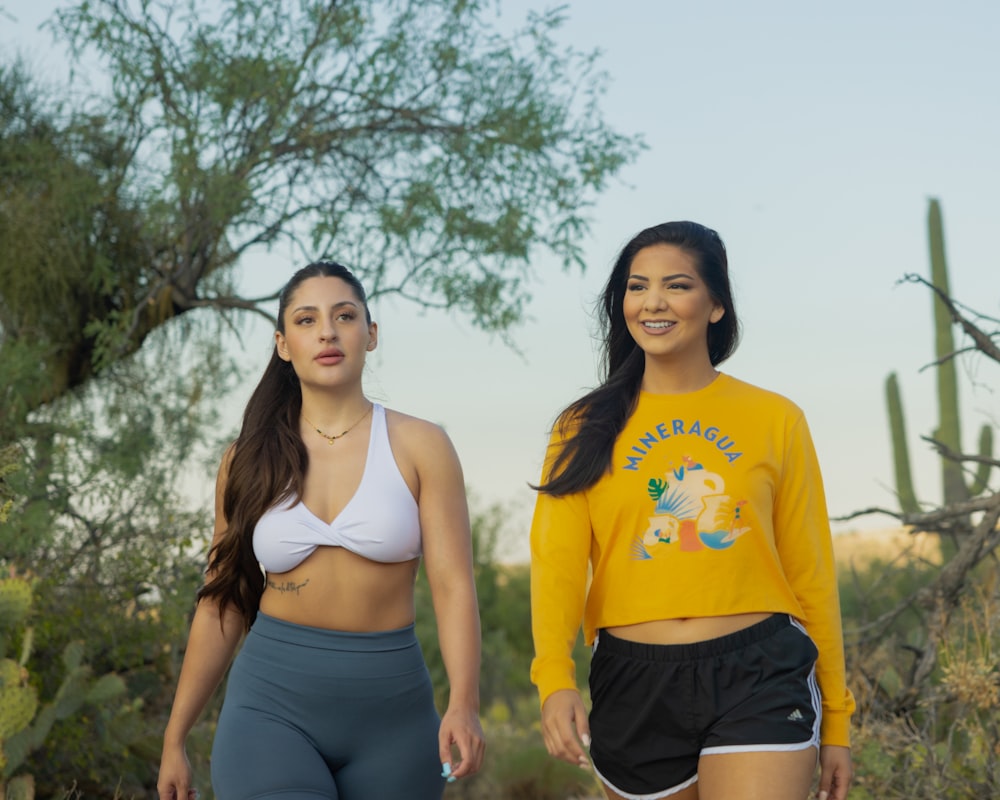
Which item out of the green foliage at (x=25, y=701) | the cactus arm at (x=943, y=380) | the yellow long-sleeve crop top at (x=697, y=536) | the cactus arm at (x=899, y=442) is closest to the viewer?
the yellow long-sleeve crop top at (x=697, y=536)

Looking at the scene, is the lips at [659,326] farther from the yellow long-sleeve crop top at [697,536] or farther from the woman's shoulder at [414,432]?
the woman's shoulder at [414,432]

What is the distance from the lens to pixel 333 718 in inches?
142

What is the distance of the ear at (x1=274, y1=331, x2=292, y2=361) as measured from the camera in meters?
4.02

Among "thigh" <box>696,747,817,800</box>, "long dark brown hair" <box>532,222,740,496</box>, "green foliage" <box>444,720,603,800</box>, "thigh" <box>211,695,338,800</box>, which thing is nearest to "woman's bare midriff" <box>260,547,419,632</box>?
"thigh" <box>211,695,338,800</box>

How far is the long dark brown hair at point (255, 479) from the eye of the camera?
3.86 meters

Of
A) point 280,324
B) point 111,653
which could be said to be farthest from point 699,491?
point 111,653

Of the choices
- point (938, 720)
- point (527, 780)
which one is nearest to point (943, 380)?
point (527, 780)

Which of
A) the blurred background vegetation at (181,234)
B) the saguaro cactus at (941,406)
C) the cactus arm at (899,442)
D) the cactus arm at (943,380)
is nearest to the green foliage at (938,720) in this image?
the blurred background vegetation at (181,234)

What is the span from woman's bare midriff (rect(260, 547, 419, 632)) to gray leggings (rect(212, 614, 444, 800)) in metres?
0.04

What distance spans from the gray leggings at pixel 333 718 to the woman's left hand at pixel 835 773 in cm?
104

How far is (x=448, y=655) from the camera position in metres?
3.69

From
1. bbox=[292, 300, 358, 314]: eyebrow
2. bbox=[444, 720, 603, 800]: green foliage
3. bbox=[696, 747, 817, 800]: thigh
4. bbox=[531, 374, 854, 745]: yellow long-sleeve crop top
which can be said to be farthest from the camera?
bbox=[444, 720, 603, 800]: green foliage

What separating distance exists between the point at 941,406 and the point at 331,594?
14621 mm

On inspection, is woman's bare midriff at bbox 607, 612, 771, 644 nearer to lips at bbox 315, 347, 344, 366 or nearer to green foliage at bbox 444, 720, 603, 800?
lips at bbox 315, 347, 344, 366
